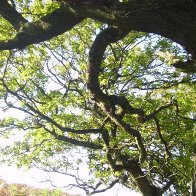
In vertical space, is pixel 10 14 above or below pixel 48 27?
above

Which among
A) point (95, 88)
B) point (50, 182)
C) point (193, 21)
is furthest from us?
point (50, 182)

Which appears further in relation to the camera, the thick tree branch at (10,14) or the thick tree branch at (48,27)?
Result: the thick tree branch at (10,14)

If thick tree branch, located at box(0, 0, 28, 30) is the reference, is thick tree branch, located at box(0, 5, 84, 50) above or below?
below

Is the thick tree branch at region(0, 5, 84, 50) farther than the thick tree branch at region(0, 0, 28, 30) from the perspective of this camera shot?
No

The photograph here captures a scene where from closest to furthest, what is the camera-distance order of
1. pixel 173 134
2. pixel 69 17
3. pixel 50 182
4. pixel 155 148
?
pixel 69 17
pixel 173 134
pixel 155 148
pixel 50 182

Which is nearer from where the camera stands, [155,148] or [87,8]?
[87,8]

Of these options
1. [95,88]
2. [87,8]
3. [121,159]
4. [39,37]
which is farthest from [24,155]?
[87,8]

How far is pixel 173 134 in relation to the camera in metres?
13.2

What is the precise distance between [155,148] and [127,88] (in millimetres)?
3489

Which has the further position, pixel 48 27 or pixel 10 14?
pixel 10 14

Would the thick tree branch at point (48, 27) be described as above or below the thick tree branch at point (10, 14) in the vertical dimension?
below

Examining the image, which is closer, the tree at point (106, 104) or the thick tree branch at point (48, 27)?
the thick tree branch at point (48, 27)

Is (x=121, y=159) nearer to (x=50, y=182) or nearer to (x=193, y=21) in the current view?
(x=50, y=182)

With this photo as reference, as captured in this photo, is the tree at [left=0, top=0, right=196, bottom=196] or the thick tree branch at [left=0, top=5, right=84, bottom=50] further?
the tree at [left=0, top=0, right=196, bottom=196]
